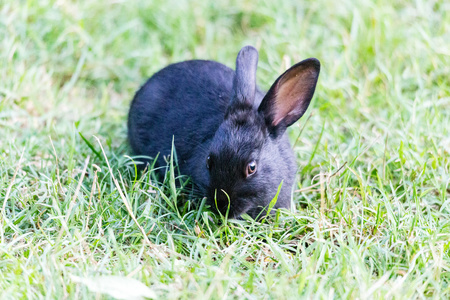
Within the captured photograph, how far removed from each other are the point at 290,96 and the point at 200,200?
110 centimetres

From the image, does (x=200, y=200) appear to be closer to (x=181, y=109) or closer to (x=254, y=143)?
(x=254, y=143)

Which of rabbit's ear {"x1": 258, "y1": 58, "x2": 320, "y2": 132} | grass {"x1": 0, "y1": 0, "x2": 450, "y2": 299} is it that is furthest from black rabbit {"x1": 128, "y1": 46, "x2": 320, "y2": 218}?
grass {"x1": 0, "y1": 0, "x2": 450, "y2": 299}

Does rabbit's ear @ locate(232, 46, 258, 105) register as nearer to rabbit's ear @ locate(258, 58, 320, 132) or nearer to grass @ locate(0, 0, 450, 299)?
rabbit's ear @ locate(258, 58, 320, 132)

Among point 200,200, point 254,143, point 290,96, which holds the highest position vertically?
point 290,96

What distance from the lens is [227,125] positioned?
14.3 feet

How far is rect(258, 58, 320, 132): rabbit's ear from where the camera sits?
4.33 m

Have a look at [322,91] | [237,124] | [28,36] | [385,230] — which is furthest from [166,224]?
[28,36]

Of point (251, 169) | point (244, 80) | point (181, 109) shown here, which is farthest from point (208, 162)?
point (181, 109)

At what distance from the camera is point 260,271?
12.1 ft

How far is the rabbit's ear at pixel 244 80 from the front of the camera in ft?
14.4

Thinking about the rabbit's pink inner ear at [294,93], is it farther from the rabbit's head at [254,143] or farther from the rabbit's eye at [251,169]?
the rabbit's eye at [251,169]

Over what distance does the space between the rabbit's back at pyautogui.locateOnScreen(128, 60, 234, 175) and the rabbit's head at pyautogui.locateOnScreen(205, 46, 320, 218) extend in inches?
17.9

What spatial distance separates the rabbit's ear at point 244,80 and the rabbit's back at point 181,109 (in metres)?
0.43

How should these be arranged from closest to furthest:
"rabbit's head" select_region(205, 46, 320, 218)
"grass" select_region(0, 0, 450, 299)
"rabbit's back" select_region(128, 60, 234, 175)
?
"grass" select_region(0, 0, 450, 299)
"rabbit's head" select_region(205, 46, 320, 218)
"rabbit's back" select_region(128, 60, 234, 175)
